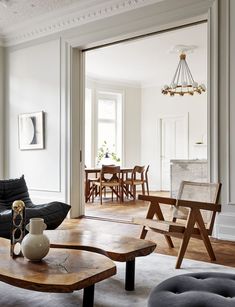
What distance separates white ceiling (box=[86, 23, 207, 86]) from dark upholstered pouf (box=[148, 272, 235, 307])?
14.5 ft

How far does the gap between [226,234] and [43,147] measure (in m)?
3.35

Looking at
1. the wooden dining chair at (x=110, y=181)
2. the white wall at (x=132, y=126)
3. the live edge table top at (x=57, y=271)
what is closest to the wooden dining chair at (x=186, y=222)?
the live edge table top at (x=57, y=271)

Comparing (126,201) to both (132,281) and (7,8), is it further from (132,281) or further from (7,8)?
(132,281)

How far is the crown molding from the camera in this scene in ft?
16.9

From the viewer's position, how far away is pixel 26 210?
3.67 metres

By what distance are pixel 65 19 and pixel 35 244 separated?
14.8ft

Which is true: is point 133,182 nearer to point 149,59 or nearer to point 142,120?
point 149,59

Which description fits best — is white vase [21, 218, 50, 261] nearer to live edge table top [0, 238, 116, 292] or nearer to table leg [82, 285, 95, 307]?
live edge table top [0, 238, 116, 292]

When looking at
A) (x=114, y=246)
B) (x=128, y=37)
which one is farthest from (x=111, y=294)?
(x=128, y=37)

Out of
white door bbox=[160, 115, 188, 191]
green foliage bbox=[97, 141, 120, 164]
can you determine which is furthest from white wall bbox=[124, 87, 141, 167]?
white door bbox=[160, 115, 188, 191]

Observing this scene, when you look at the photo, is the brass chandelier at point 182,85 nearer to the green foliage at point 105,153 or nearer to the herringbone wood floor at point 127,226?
the herringbone wood floor at point 127,226

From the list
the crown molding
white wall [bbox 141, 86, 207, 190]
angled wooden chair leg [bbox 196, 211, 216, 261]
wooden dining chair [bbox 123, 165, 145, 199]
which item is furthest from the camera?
white wall [bbox 141, 86, 207, 190]

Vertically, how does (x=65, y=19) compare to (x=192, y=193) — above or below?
above

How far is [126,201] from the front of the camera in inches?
320
